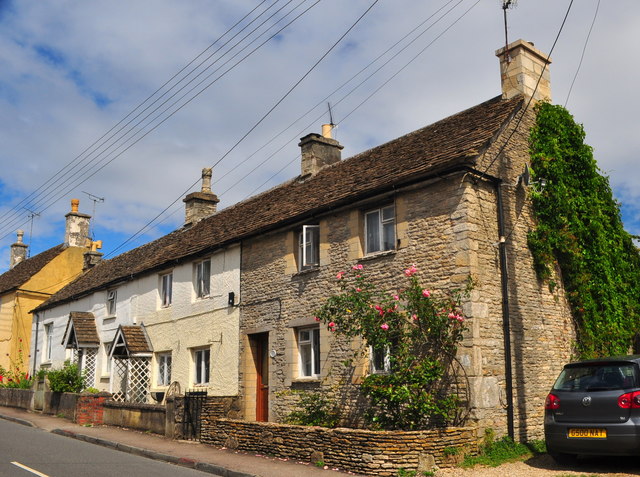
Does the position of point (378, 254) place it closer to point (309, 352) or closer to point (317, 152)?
point (309, 352)

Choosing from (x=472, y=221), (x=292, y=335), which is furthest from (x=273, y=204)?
(x=472, y=221)

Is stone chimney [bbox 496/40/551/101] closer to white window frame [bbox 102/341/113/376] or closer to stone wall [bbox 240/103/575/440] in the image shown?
stone wall [bbox 240/103/575/440]

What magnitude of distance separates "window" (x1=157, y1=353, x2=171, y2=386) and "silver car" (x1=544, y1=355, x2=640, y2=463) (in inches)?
531

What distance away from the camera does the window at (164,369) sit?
20312 mm

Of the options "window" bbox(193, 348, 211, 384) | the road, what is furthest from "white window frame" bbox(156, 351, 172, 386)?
the road

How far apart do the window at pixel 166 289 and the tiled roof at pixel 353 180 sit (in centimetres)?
56

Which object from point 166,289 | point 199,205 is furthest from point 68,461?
point 199,205

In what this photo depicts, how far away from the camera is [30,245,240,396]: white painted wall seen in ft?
57.4

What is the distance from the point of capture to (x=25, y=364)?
33.5m

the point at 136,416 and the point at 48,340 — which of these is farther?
the point at 48,340

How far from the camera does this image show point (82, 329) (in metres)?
24.9

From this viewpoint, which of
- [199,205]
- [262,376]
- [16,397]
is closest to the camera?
[262,376]

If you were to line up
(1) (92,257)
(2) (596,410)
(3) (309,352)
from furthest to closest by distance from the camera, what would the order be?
(1) (92,257) → (3) (309,352) → (2) (596,410)

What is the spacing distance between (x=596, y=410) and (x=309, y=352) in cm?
740
